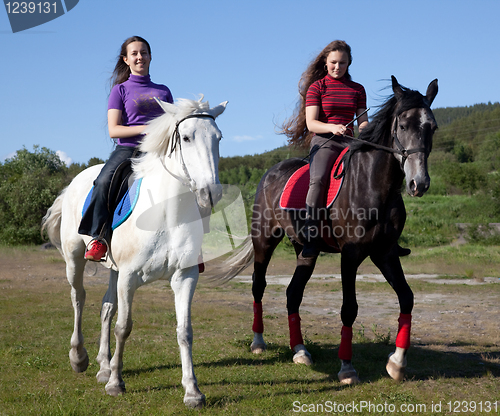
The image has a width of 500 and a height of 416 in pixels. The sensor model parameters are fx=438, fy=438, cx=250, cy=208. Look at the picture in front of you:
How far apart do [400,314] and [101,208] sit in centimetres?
333

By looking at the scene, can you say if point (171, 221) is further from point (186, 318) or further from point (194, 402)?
point (194, 402)

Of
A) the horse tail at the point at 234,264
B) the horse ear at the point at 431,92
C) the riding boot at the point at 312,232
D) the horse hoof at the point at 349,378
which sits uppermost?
the horse ear at the point at 431,92

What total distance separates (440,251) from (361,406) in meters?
17.3

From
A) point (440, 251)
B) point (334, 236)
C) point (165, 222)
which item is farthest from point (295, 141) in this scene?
point (440, 251)

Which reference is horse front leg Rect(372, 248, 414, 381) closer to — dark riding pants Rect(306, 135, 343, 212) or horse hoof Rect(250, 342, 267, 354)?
dark riding pants Rect(306, 135, 343, 212)

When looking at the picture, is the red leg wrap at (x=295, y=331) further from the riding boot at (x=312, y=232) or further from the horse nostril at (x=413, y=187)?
the horse nostril at (x=413, y=187)

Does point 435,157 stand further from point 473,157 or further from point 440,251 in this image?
point 440,251

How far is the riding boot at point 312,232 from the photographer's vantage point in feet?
16.1

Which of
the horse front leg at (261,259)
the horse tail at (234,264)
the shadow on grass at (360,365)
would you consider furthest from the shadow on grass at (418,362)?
the horse tail at (234,264)

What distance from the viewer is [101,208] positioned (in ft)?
14.2

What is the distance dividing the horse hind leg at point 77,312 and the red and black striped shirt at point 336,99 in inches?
129

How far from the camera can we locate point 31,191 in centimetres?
2958

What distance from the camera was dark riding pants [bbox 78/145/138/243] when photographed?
14.2 feet

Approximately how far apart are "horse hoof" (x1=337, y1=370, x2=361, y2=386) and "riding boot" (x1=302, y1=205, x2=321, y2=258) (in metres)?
1.31
